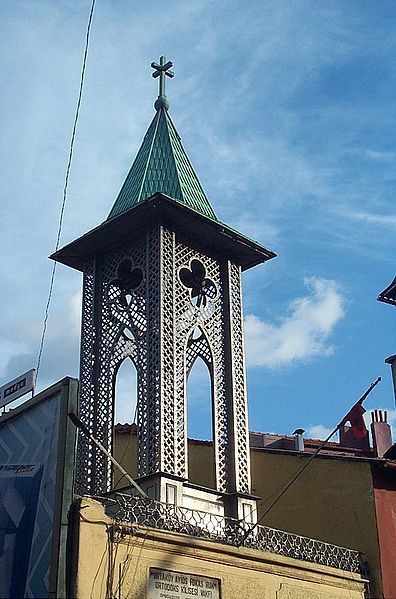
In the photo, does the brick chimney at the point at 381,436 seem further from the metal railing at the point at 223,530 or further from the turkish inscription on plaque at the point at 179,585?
A: the turkish inscription on plaque at the point at 179,585

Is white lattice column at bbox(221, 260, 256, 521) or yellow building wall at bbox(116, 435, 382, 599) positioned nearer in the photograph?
white lattice column at bbox(221, 260, 256, 521)

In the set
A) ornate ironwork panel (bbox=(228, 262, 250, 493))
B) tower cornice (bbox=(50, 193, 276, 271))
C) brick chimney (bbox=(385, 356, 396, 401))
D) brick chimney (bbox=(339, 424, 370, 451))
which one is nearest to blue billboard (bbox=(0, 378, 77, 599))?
ornate ironwork panel (bbox=(228, 262, 250, 493))

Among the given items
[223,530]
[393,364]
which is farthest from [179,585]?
[393,364]

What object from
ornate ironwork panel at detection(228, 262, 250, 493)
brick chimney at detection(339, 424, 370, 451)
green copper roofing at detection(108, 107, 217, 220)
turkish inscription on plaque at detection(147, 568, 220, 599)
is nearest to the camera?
turkish inscription on plaque at detection(147, 568, 220, 599)

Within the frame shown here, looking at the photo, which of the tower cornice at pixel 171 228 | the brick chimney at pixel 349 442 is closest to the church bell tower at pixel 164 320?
the tower cornice at pixel 171 228

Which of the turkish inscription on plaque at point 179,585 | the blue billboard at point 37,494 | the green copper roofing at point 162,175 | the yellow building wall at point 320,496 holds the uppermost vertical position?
the green copper roofing at point 162,175

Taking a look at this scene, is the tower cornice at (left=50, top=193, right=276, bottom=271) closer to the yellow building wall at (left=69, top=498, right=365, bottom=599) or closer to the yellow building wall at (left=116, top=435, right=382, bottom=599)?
the yellow building wall at (left=116, top=435, right=382, bottom=599)

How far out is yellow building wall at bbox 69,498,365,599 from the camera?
1312 cm

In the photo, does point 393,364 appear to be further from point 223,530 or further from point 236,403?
point 223,530

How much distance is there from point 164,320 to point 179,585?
5479mm

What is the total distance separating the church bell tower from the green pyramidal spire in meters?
0.03

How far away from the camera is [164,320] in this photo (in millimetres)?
18203

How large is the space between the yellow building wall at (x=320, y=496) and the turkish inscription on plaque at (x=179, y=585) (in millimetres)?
4616

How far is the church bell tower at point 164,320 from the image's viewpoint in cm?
1742
